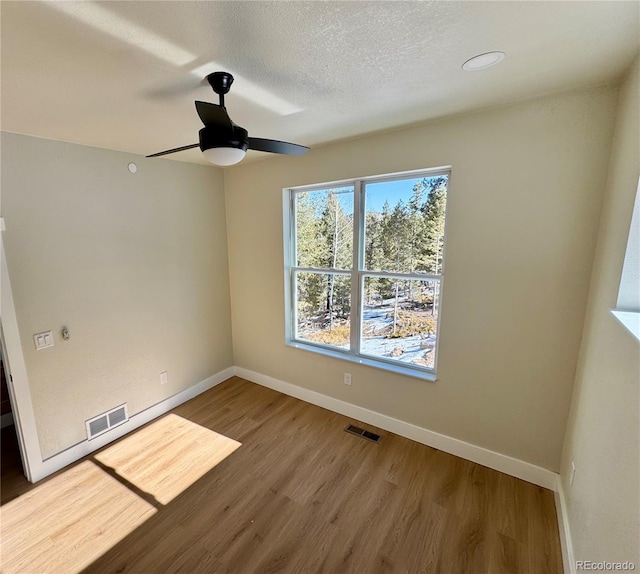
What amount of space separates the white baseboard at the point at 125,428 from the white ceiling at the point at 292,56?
236cm

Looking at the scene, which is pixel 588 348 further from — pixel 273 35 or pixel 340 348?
pixel 273 35

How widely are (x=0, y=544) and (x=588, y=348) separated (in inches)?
140

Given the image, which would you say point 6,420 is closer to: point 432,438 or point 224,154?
point 224,154

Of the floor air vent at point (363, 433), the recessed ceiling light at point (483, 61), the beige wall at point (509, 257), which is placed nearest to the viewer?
the recessed ceiling light at point (483, 61)

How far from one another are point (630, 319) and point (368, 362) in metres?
1.82

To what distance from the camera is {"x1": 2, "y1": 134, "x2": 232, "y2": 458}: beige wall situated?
208 cm

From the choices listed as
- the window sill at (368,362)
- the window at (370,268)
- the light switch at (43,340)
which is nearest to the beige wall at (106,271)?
the light switch at (43,340)

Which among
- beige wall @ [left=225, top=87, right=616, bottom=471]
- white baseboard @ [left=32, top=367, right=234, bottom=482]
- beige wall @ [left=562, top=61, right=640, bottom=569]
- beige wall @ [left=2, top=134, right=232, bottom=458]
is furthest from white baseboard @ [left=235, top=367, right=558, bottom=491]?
beige wall @ [left=2, top=134, right=232, bottom=458]

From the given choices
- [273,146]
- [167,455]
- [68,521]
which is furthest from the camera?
[167,455]

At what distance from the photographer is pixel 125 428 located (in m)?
2.71

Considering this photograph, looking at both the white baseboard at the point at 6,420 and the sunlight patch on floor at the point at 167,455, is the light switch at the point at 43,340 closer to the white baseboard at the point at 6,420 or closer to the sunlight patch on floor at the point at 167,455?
the sunlight patch on floor at the point at 167,455

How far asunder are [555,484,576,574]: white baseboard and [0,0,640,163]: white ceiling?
2.36 metres

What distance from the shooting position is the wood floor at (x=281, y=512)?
64.3 inches

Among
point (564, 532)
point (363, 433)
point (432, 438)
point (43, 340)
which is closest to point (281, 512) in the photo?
point (363, 433)
